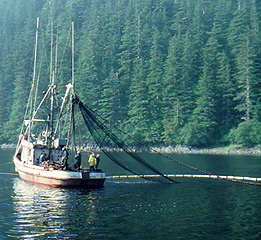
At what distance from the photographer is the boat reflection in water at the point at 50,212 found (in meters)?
19.7

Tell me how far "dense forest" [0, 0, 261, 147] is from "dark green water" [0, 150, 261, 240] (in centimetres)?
4592

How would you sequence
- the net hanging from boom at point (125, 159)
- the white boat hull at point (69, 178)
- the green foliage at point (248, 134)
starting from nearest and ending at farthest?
the white boat hull at point (69, 178) < the net hanging from boom at point (125, 159) < the green foliage at point (248, 134)

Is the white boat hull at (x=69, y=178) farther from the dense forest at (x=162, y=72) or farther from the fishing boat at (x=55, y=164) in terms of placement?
the dense forest at (x=162, y=72)

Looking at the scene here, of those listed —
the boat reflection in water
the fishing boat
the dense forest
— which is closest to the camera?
the boat reflection in water

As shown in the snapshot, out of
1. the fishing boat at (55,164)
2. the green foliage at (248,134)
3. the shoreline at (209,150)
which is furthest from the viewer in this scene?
the green foliage at (248,134)

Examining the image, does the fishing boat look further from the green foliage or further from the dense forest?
the green foliage

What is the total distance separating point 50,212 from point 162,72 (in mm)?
83109

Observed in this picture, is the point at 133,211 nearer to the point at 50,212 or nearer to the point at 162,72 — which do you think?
the point at 50,212

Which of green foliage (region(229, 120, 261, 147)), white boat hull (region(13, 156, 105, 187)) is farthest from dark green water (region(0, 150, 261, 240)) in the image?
green foliage (region(229, 120, 261, 147))

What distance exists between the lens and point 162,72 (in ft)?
339

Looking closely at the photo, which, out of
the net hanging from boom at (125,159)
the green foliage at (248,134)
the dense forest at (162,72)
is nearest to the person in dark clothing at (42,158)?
the net hanging from boom at (125,159)

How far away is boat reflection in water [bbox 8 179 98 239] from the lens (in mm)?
19734

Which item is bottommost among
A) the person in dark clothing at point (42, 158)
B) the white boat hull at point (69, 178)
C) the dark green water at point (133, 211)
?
the dark green water at point (133, 211)

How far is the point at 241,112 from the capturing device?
95.1 metres
